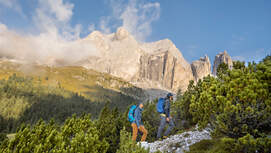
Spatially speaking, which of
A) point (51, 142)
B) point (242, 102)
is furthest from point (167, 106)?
point (51, 142)

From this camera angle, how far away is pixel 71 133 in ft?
26.1

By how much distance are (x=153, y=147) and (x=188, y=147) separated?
2130mm

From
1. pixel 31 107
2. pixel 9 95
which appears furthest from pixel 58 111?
pixel 9 95

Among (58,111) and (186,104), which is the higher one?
(186,104)

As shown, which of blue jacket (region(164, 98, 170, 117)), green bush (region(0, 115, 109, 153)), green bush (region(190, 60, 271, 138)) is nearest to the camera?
green bush (region(190, 60, 271, 138))

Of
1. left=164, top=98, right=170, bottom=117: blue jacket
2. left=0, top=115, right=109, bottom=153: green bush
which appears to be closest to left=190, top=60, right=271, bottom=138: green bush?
left=164, top=98, right=170, bottom=117: blue jacket

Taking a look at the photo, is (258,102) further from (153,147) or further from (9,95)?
(9,95)

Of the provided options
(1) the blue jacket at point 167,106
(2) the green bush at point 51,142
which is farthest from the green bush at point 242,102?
(2) the green bush at point 51,142

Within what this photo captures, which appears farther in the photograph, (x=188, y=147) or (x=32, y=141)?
(x=188, y=147)

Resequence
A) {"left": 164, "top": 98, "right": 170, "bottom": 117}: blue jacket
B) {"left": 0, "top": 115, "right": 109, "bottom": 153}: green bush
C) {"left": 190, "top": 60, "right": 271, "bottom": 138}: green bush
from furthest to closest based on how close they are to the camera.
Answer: {"left": 164, "top": 98, "right": 170, "bottom": 117}: blue jacket, {"left": 0, "top": 115, "right": 109, "bottom": 153}: green bush, {"left": 190, "top": 60, "right": 271, "bottom": 138}: green bush

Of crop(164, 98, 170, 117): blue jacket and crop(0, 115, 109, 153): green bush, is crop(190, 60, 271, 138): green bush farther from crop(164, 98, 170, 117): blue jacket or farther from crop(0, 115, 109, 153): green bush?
crop(0, 115, 109, 153): green bush

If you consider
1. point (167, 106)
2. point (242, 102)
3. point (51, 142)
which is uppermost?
point (242, 102)

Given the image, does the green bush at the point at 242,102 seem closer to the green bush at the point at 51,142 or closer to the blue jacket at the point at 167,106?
the blue jacket at the point at 167,106

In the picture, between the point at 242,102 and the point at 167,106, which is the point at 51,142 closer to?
the point at 167,106
